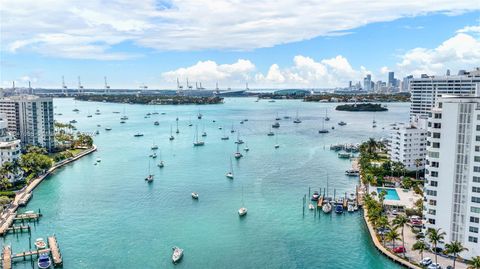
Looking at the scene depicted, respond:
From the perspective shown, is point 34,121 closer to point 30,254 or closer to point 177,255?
point 30,254

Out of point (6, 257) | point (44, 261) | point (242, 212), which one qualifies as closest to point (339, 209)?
point (242, 212)

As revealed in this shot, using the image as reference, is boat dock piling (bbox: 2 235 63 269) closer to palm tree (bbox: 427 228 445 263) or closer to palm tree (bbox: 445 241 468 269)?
palm tree (bbox: 427 228 445 263)

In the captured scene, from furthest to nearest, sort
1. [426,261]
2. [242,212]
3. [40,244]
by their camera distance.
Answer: [242,212] → [40,244] → [426,261]

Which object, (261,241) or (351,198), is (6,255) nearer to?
(261,241)

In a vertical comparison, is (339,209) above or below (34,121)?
below

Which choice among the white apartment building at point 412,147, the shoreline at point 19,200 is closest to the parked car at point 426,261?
the white apartment building at point 412,147

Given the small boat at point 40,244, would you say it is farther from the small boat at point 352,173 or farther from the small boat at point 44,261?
the small boat at point 352,173

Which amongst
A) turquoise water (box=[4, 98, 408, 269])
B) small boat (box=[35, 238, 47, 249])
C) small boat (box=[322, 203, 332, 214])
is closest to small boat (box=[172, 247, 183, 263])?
turquoise water (box=[4, 98, 408, 269])
